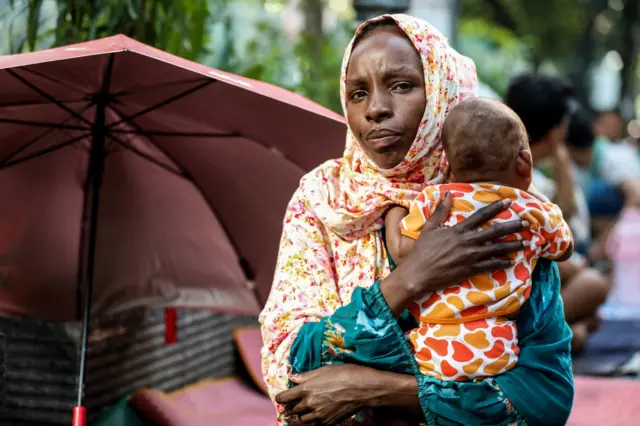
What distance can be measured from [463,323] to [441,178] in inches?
21.1

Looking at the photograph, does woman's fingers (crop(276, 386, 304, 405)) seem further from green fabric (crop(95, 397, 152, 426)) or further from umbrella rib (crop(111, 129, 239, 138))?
green fabric (crop(95, 397, 152, 426))

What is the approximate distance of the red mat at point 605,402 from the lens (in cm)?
488

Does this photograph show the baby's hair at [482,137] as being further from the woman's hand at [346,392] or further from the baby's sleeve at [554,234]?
the woman's hand at [346,392]

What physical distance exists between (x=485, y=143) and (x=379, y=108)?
1.11ft

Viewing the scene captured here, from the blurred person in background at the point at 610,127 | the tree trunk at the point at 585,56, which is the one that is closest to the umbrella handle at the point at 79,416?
the blurred person in background at the point at 610,127

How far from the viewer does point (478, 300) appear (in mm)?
2311

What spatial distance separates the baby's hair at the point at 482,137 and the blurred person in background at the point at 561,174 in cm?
329

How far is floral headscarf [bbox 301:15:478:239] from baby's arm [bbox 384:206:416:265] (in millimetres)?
29

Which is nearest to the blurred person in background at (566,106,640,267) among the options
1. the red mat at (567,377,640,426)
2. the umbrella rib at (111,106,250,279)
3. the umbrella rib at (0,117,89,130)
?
the red mat at (567,377,640,426)

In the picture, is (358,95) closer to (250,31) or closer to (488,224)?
(488,224)

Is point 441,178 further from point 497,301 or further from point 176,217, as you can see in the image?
Result: point 176,217

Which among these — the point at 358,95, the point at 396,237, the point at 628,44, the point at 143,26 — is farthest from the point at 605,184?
the point at 628,44

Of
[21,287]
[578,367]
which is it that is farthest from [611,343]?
[21,287]

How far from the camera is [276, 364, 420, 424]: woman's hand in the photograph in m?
2.39
